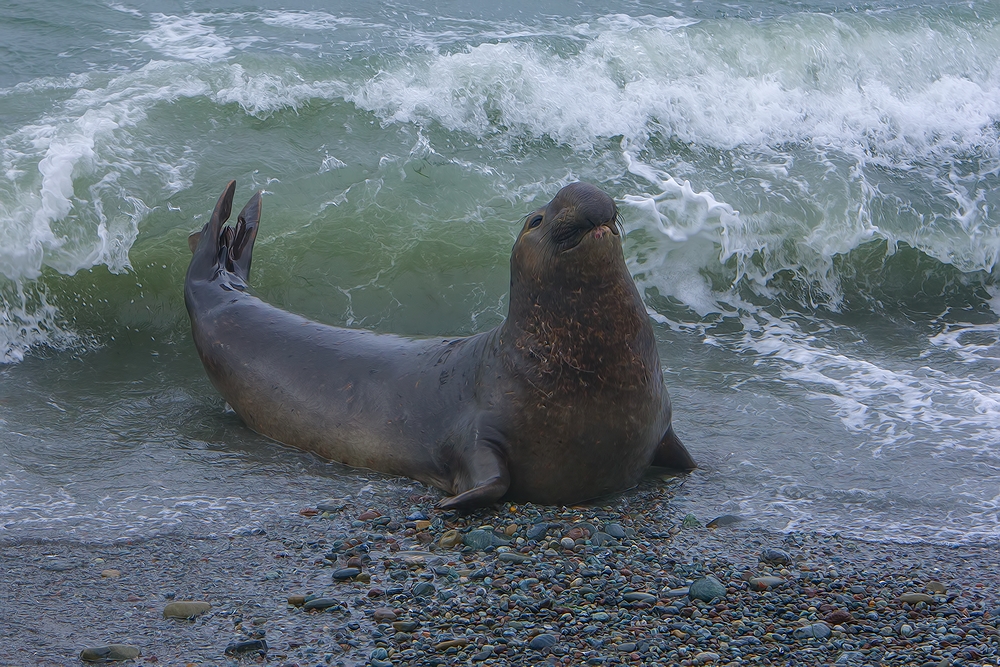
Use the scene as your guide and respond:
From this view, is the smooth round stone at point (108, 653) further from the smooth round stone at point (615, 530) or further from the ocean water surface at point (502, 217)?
the smooth round stone at point (615, 530)

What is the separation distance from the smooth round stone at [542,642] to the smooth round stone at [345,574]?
0.91 metres

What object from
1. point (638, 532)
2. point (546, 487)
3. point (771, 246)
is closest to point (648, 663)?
point (638, 532)

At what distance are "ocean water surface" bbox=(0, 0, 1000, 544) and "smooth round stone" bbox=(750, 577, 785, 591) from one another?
76 centimetres

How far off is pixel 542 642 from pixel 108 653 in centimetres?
144

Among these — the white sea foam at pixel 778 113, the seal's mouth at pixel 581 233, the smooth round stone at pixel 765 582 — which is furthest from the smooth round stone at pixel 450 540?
the white sea foam at pixel 778 113

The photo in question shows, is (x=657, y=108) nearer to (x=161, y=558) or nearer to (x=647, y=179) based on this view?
(x=647, y=179)

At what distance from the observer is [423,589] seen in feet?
13.7

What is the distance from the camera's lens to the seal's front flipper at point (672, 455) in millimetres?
5516

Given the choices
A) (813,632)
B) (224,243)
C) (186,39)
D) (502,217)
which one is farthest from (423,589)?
(186,39)

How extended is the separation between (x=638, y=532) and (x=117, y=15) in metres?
9.56

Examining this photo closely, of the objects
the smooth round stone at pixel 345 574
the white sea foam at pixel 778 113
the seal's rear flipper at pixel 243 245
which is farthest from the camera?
the white sea foam at pixel 778 113

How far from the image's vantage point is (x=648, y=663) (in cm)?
360

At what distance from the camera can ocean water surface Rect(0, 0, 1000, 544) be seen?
5715mm

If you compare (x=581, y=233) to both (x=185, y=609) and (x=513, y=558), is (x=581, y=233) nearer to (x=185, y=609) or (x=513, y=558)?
(x=513, y=558)
